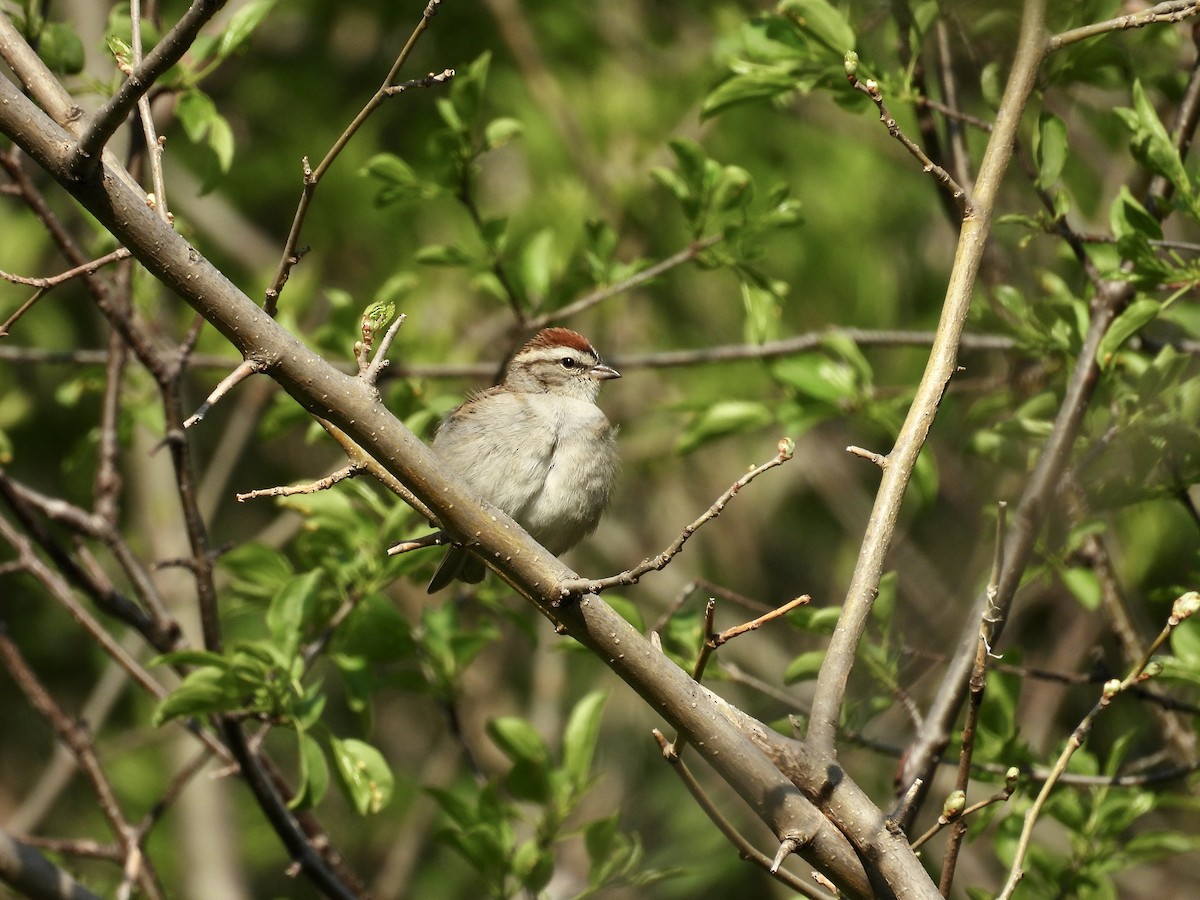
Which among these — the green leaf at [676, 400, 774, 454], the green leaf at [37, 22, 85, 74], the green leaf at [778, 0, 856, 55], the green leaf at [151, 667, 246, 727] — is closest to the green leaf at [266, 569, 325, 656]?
the green leaf at [151, 667, 246, 727]

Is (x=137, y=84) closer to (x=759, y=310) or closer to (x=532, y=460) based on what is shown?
(x=532, y=460)

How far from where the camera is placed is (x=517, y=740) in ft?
14.2

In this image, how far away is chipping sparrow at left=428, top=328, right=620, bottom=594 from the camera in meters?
4.77

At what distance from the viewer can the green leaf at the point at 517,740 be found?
431cm

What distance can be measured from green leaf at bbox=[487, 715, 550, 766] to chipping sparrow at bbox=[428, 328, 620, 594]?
63cm

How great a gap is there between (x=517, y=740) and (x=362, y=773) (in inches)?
27.0

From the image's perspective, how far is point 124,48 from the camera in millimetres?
2969

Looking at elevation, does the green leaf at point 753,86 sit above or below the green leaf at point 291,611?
above

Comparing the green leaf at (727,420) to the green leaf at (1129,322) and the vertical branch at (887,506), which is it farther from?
the vertical branch at (887,506)

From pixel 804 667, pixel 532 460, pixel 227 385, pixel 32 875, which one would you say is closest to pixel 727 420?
pixel 532 460

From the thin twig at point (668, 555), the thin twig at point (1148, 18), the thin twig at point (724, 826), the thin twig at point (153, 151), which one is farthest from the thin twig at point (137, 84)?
the thin twig at point (1148, 18)

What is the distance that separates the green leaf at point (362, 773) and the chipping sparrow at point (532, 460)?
3.26 feet

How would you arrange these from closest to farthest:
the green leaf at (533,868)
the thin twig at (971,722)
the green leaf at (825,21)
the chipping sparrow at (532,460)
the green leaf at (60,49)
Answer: the thin twig at (971,722) → the green leaf at (825,21) → the green leaf at (60,49) → the green leaf at (533,868) → the chipping sparrow at (532,460)

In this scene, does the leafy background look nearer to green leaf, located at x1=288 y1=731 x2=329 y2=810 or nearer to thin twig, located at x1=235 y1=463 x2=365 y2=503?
green leaf, located at x1=288 y1=731 x2=329 y2=810
